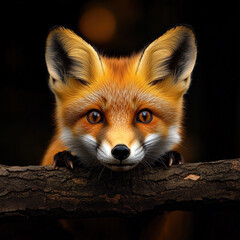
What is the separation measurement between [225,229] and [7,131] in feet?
7.54

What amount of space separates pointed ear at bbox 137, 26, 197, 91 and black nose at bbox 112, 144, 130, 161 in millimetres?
548

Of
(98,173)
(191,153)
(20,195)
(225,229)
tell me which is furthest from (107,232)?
(191,153)

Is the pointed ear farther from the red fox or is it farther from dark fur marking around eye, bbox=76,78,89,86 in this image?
dark fur marking around eye, bbox=76,78,89,86

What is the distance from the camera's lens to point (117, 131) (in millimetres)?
1505

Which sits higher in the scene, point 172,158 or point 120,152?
point 172,158

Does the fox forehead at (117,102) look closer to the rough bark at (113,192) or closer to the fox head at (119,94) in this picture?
the fox head at (119,94)

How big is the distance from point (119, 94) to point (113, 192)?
1.70ft

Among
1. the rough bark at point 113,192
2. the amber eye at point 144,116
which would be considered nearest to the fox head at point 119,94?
the amber eye at point 144,116

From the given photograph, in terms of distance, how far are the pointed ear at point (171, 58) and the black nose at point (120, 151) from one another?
1.80 ft

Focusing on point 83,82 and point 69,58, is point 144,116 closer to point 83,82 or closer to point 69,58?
point 83,82

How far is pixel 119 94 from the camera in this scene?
5.40ft

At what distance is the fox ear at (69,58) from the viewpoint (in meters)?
1.73

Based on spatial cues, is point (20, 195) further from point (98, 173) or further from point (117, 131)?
point (117, 131)

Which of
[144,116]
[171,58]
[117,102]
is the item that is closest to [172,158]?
[144,116]
